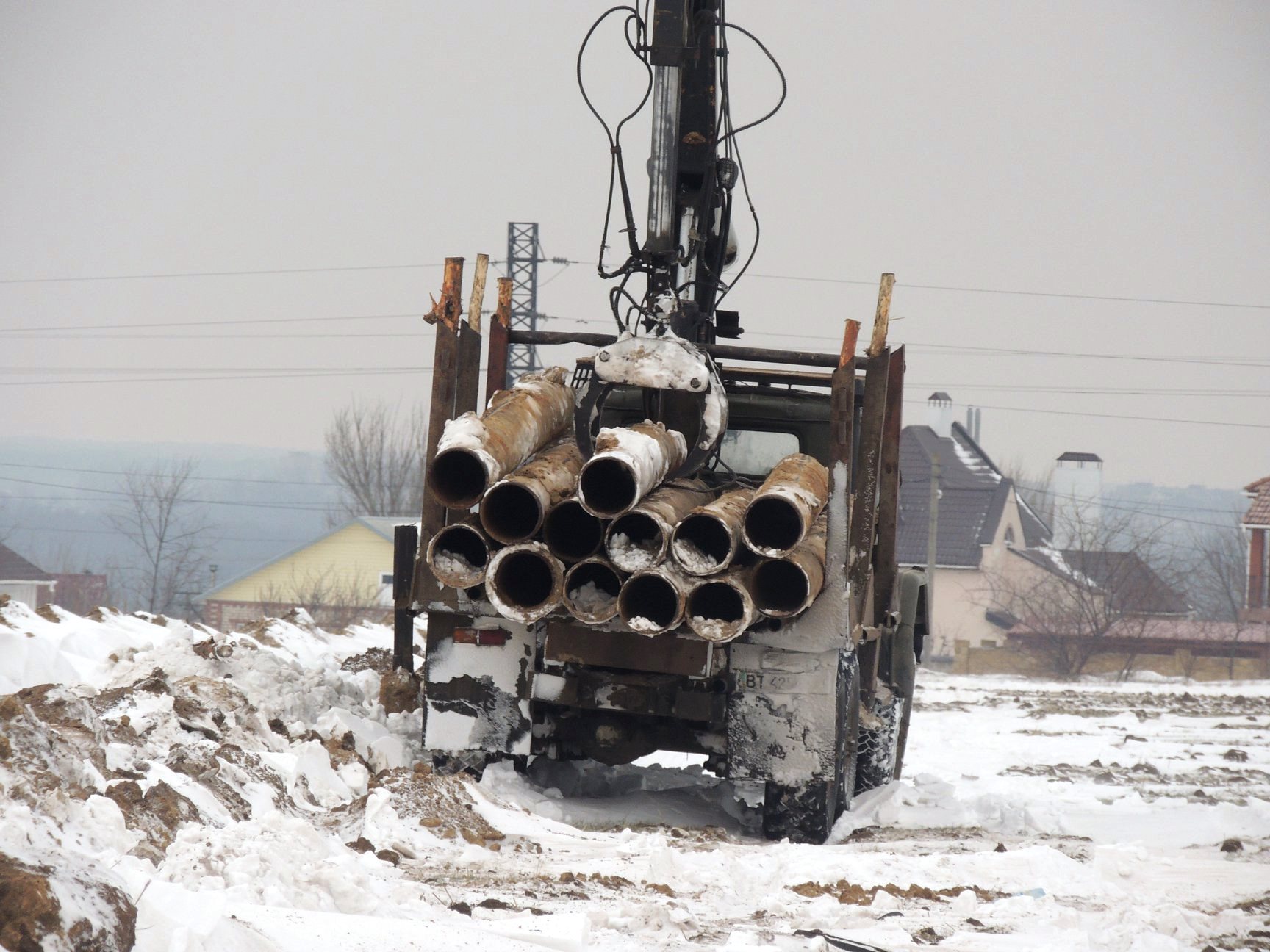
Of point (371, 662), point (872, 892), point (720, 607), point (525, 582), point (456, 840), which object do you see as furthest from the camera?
point (371, 662)

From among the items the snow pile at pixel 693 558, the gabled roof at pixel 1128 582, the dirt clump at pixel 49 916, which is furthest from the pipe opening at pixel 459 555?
the gabled roof at pixel 1128 582

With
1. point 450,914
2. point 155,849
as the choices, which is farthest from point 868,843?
point 155,849

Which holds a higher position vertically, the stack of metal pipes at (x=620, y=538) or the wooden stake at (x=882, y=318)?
the wooden stake at (x=882, y=318)

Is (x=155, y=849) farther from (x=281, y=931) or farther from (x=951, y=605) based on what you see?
(x=951, y=605)

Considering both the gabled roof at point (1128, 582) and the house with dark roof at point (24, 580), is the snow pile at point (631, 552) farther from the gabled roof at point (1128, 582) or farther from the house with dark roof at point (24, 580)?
the house with dark roof at point (24, 580)

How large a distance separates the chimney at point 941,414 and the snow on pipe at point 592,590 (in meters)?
46.6

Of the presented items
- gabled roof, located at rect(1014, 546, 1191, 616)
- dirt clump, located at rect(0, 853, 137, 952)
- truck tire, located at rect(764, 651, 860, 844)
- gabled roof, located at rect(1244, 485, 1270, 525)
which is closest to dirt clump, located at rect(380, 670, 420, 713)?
truck tire, located at rect(764, 651, 860, 844)

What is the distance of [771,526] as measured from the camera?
6.91m

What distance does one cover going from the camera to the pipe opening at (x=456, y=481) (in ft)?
23.3

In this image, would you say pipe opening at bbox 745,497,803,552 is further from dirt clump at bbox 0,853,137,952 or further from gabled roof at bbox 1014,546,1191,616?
gabled roof at bbox 1014,546,1191,616

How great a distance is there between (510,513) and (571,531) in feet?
0.97

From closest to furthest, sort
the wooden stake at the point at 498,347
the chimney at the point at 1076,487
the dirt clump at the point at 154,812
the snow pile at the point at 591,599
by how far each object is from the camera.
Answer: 1. the dirt clump at the point at 154,812
2. the snow pile at the point at 591,599
3. the wooden stake at the point at 498,347
4. the chimney at the point at 1076,487

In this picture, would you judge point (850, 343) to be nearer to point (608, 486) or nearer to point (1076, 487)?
point (608, 486)

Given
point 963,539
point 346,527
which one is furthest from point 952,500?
point 346,527
